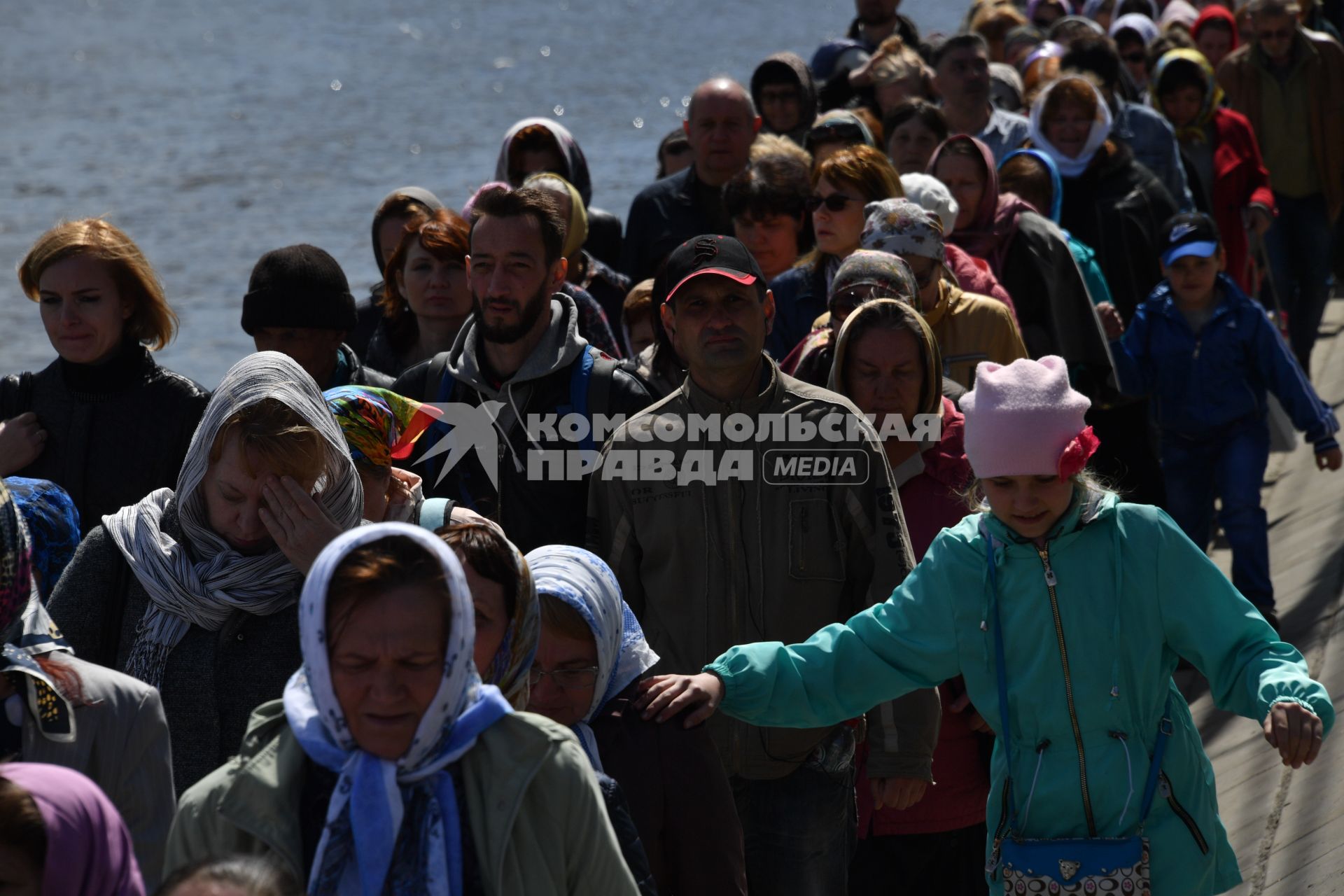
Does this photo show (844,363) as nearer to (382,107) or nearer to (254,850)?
(254,850)

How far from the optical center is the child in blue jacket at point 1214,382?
7.28 meters

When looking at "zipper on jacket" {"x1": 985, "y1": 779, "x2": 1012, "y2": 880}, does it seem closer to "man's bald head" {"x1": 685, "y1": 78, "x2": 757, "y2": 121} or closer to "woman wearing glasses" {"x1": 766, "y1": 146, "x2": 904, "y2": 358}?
"woman wearing glasses" {"x1": 766, "y1": 146, "x2": 904, "y2": 358}

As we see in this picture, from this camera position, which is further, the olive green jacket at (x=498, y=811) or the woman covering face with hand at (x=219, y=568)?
the woman covering face with hand at (x=219, y=568)

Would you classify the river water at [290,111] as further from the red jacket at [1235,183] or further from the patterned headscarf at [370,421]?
the patterned headscarf at [370,421]

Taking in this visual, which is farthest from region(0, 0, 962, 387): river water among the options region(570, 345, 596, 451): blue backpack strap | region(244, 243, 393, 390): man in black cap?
region(570, 345, 596, 451): blue backpack strap

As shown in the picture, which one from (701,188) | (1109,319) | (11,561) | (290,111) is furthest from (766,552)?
(290,111)

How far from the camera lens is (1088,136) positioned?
895cm

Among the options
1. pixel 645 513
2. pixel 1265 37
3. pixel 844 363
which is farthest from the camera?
pixel 1265 37

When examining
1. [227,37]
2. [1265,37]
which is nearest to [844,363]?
[1265,37]

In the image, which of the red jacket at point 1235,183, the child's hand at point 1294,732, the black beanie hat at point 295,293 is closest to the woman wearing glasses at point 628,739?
the child's hand at point 1294,732

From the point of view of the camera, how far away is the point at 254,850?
2.72 meters

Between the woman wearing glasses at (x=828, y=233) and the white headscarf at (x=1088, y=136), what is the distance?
2.50 m

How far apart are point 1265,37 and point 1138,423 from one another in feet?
14.5

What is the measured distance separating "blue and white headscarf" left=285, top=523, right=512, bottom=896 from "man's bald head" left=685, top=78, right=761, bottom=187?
559 centimetres
